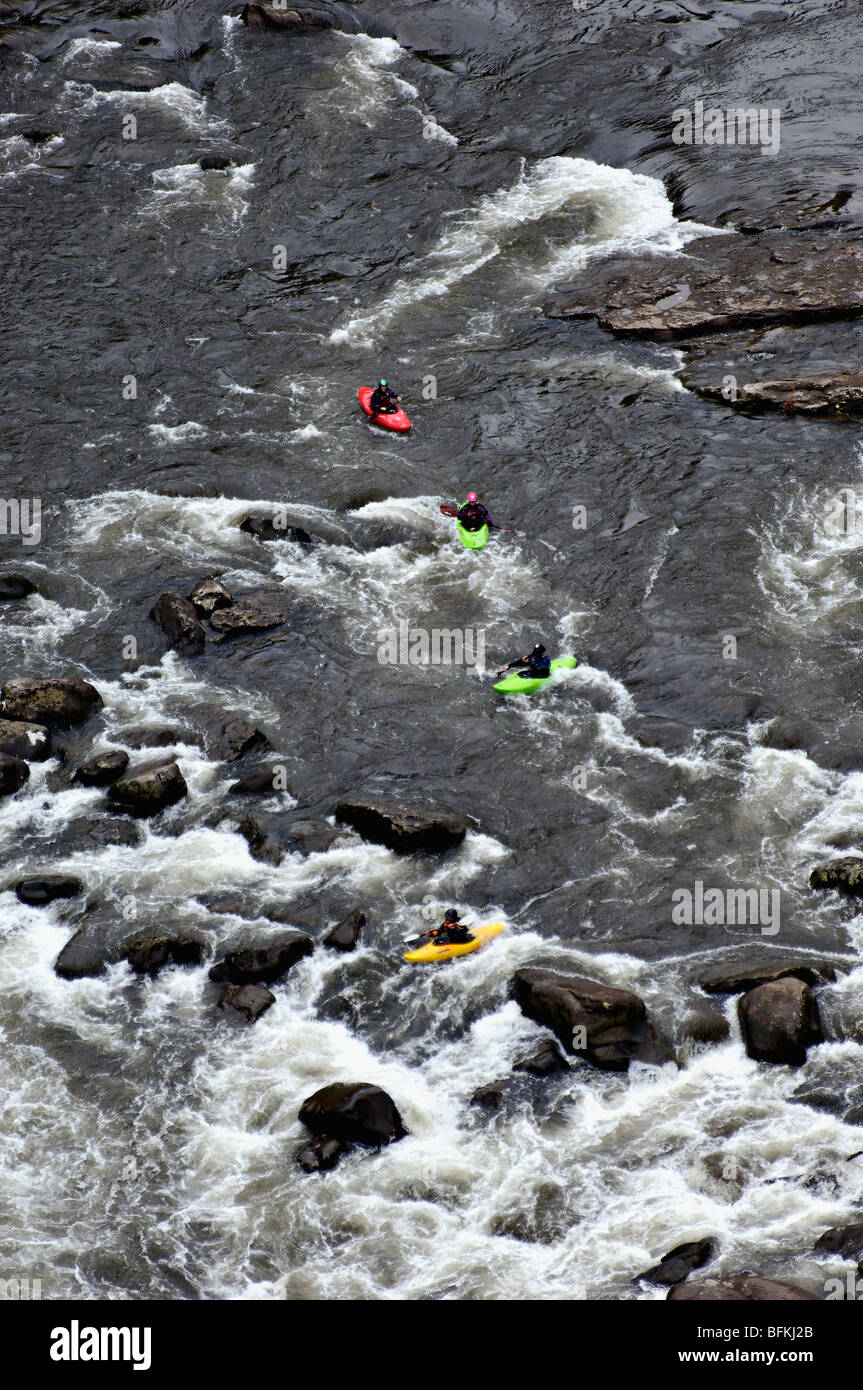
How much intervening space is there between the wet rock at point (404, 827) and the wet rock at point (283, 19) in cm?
3213

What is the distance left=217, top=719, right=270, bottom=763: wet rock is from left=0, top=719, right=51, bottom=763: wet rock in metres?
2.80

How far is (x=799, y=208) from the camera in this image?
31.7 m

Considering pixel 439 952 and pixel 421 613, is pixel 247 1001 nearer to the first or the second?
pixel 439 952

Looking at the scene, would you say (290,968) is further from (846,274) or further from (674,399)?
(846,274)

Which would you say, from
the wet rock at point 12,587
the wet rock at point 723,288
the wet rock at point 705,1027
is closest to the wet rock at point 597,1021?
the wet rock at point 705,1027

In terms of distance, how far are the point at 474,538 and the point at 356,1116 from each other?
39.6ft

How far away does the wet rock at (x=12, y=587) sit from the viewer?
23.4 m

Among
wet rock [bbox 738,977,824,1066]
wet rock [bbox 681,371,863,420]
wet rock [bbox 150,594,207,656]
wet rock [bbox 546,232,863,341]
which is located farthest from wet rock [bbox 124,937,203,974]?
wet rock [bbox 546,232,863,341]

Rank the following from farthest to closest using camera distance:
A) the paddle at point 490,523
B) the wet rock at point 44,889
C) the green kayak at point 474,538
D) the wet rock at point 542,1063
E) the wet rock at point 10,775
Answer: the paddle at point 490,523, the green kayak at point 474,538, the wet rock at point 10,775, the wet rock at point 44,889, the wet rock at point 542,1063

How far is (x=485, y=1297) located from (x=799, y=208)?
27318 mm

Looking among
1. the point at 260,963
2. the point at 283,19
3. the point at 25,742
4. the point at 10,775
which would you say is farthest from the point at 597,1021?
the point at 283,19

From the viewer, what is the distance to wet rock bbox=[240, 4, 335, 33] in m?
41.1

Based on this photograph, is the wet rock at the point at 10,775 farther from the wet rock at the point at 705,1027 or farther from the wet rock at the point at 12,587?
the wet rock at the point at 705,1027
